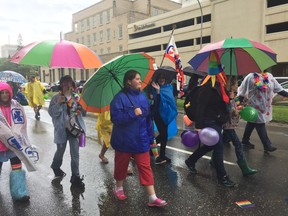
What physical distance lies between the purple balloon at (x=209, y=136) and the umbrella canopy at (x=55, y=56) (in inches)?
68.0

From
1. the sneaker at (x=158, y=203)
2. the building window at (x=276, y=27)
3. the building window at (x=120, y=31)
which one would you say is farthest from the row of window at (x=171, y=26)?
the sneaker at (x=158, y=203)

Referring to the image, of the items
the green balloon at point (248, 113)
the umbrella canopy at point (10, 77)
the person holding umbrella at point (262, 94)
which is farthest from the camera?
the person holding umbrella at point (262, 94)

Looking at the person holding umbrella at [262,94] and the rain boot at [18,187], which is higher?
the person holding umbrella at [262,94]

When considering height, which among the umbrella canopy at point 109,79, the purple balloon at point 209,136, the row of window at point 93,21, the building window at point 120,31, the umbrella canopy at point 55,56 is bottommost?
the purple balloon at point 209,136

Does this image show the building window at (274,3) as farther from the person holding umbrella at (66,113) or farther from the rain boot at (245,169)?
the person holding umbrella at (66,113)

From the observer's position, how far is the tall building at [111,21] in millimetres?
62188

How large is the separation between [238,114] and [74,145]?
8.64 ft

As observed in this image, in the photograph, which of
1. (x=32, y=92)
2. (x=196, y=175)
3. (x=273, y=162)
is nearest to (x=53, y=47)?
(x=196, y=175)

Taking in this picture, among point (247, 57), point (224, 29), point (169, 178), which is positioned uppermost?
point (224, 29)

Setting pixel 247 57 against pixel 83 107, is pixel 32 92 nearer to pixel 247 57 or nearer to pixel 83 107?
pixel 83 107

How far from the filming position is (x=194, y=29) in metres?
45.1

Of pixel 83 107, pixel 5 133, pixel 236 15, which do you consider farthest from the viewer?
pixel 236 15

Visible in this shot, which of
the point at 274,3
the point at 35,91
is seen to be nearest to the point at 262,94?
the point at 35,91

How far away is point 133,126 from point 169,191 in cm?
121
